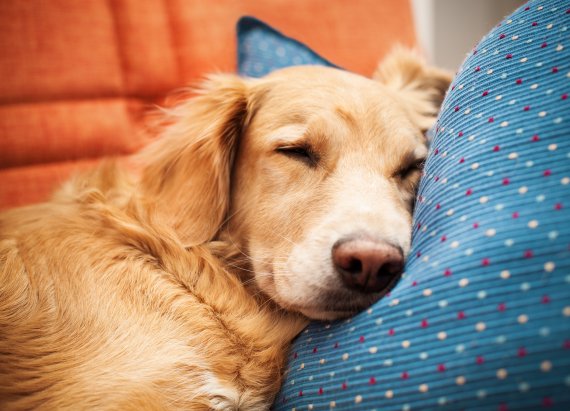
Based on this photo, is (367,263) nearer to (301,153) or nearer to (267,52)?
(301,153)

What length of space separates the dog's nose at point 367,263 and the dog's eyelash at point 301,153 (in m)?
0.36

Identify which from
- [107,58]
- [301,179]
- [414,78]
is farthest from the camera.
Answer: [107,58]

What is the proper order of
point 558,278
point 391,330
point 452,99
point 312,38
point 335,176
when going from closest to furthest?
point 558,278 < point 391,330 < point 452,99 < point 335,176 < point 312,38

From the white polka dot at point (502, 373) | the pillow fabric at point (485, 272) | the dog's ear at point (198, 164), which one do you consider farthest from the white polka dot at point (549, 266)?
the dog's ear at point (198, 164)

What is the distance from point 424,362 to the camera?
79 cm

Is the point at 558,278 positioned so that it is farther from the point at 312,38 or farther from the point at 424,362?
the point at 312,38

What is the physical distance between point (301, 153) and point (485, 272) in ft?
2.23

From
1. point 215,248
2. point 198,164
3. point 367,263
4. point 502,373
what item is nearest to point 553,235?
point 502,373

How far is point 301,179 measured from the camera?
50.2 inches

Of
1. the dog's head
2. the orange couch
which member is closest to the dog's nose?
the dog's head

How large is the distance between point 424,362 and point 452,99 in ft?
2.10

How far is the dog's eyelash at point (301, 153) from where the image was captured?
130 cm

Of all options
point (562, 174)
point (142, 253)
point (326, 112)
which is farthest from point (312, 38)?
point (562, 174)

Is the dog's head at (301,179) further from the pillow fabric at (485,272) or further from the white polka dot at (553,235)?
the white polka dot at (553,235)
